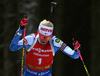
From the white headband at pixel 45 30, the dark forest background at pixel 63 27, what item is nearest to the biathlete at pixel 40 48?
the white headband at pixel 45 30

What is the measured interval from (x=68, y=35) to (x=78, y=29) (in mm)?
609

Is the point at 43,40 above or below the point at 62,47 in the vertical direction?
above

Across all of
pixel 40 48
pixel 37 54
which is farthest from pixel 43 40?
pixel 37 54

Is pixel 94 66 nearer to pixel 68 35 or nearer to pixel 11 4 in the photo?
pixel 68 35

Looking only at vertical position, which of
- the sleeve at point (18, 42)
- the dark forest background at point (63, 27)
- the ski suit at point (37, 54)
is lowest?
the dark forest background at point (63, 27)

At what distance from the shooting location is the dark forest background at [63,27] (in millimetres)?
6539

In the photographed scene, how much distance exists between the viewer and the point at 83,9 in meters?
10.3

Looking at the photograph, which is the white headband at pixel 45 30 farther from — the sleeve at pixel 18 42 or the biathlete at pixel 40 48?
the sleeve at pixel 18 42

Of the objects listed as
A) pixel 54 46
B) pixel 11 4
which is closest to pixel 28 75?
pixel 54 46

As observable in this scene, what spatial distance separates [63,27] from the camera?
9.65 metres

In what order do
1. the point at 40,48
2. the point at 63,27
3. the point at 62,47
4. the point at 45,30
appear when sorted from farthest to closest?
the point at 63,27
the point at 62,47
the point at 40,48
the point at 45,30

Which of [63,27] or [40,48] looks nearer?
[40,48]

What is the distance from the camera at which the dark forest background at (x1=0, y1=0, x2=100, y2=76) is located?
21.5 feet

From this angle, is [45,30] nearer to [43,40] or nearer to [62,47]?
[43,40]
